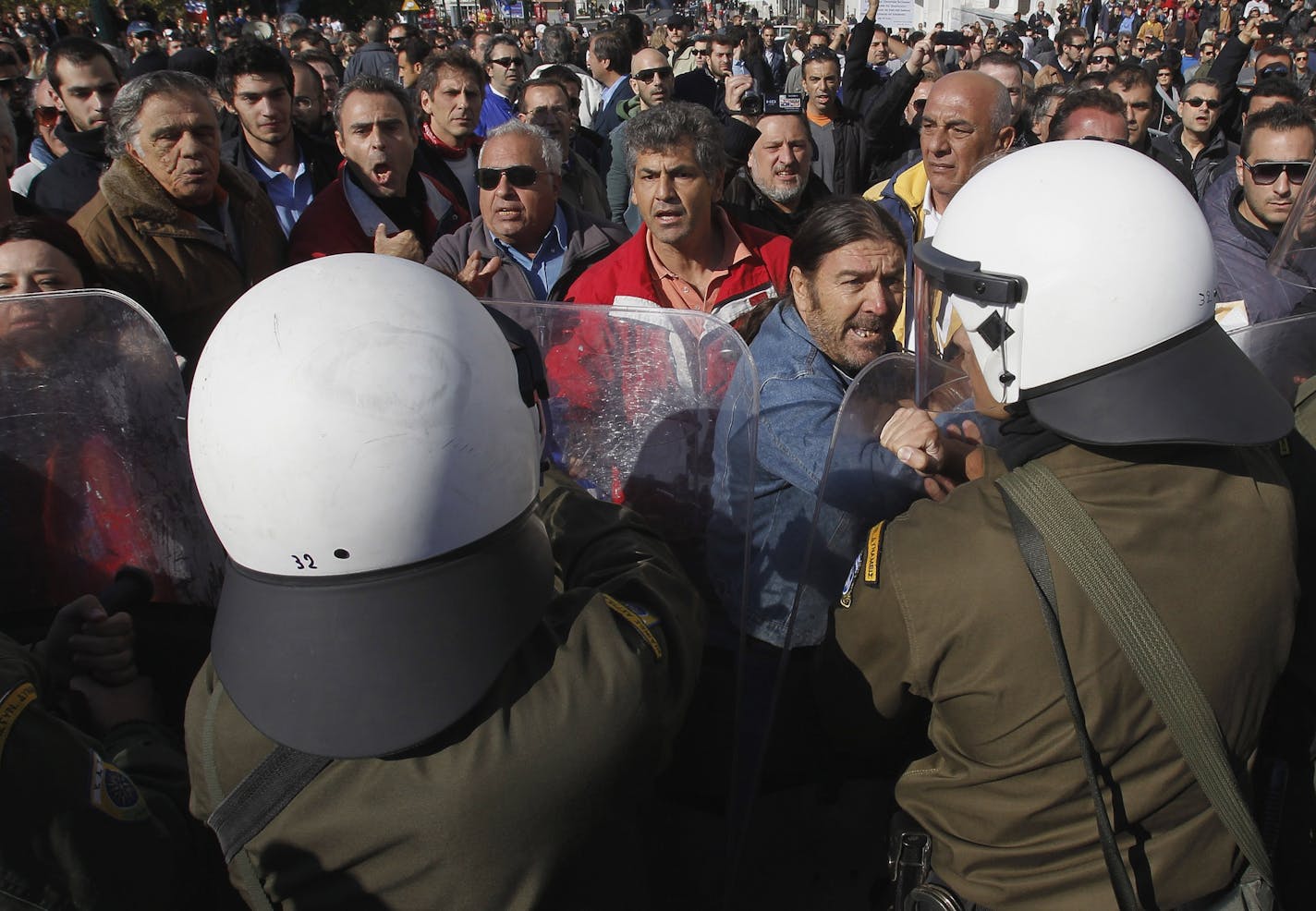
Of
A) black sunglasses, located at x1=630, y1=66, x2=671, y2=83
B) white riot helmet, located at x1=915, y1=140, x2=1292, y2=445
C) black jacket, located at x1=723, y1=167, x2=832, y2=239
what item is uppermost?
white riot helmet, located at x1=915, y1=140, x2=1292, y2=445

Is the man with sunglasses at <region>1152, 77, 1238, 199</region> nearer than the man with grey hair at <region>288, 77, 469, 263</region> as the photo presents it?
No

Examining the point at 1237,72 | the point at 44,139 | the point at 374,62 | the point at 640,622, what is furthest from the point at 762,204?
the point at 1237,72

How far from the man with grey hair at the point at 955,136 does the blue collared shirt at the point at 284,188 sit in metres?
2.80

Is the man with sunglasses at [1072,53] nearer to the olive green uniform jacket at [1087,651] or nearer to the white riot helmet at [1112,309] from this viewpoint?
the white riot helmet at [1112,309]

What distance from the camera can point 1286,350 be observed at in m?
2.18

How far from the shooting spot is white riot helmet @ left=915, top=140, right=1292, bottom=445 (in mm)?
1340

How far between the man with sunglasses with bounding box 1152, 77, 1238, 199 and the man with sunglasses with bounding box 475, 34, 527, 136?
428 cm

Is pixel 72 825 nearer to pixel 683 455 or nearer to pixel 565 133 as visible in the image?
pixel 683 455

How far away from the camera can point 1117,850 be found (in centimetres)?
132

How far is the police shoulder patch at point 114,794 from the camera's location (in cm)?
126

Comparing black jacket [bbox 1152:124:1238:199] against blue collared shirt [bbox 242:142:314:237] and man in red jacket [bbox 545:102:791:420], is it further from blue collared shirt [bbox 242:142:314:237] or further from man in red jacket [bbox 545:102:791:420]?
blue collared shirt [bbox 242:142:314:237]

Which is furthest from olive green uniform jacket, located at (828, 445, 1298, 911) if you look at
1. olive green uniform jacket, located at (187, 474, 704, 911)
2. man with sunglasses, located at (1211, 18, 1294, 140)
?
man with sunglasses, located at (1211, 18, 1294, 140)

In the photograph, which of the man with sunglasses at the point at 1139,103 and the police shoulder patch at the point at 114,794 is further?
the man with sunglasses at the point at 1139,103

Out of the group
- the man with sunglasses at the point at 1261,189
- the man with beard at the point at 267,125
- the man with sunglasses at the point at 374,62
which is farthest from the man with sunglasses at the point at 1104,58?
the man with beard at the point at 267,125
